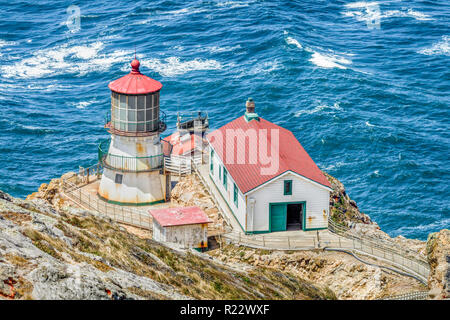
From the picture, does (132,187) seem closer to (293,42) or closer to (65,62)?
(293,42)

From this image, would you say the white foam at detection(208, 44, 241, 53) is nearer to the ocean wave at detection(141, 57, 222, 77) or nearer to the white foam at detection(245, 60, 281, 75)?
the ocean wave at detection(141, 57, 222, 77)

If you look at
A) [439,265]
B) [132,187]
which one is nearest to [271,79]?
[132,187]

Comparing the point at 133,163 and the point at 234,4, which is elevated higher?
the point at 234,4

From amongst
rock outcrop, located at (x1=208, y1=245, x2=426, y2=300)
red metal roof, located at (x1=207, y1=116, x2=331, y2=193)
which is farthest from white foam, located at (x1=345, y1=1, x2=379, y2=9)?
rock outcrop, located at (x1=208, y1=245, x2=426, y2=300)

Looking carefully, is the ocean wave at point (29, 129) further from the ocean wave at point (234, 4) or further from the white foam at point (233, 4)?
the white foam at point (233, 4)

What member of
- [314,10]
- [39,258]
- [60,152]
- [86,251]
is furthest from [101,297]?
[314,10]

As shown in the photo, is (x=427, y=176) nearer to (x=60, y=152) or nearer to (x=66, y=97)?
(x=60, y=152)
